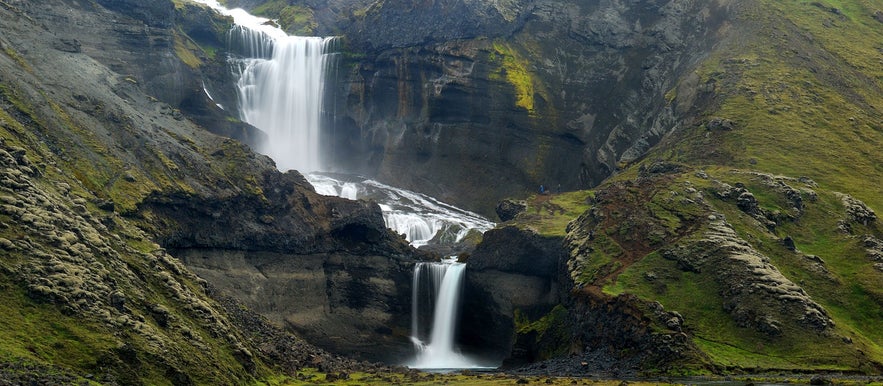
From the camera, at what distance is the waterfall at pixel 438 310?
108 m

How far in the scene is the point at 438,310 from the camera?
11031 centimetres

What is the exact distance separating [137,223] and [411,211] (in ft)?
199

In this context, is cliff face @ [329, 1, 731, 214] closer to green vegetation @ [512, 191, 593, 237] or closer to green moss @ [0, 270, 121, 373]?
green vegetation @ [512, 191, 593, 237]

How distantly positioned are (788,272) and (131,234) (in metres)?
58.5

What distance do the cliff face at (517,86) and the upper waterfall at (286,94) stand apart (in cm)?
1079

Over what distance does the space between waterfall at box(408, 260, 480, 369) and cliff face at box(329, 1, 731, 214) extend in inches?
1716

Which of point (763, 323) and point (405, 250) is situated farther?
point (405, 250)

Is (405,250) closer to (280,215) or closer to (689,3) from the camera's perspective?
(280,215)

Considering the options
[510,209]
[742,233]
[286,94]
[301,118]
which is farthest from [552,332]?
[286,94]

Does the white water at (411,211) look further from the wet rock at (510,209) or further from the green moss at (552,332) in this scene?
the green moss at (552,332)

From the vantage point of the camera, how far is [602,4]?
538 ft

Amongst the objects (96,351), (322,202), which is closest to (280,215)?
(322,202)

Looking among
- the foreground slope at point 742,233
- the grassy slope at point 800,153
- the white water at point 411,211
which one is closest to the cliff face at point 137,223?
the white water at point 411,211

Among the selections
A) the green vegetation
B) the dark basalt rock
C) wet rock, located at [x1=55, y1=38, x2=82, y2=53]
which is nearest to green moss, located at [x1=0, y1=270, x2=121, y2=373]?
the dark basalt rock
